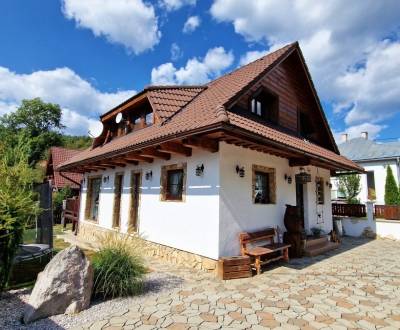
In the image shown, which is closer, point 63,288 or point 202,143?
point 63,288

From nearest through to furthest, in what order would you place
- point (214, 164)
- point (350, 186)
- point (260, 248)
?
point (214, 164)
point (260, 248)
point (350, 186)

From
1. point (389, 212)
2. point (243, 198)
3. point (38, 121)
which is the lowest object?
point (389, 212)

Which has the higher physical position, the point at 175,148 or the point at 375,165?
the point at 375,165

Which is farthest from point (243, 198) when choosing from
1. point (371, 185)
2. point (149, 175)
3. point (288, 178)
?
point (371, 185)

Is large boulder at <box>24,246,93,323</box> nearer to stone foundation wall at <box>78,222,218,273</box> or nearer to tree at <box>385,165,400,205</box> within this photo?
stone foundation wall at <box>78,222,218,273</box>

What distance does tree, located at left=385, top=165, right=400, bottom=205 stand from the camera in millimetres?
17697

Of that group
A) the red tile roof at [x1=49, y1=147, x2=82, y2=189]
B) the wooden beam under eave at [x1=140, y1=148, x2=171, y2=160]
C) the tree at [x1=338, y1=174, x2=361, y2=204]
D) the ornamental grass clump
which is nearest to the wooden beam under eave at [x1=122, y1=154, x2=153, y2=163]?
the wooden beam under eave at [x1=140, y1=148, x2=171, y2=160]

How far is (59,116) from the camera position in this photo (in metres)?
45.2

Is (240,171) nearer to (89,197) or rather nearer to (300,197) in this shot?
(300,197)

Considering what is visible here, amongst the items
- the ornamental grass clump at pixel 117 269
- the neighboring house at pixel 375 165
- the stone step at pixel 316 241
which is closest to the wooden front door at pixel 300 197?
the stone step at pixel 316 241

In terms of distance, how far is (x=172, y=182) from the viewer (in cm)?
775

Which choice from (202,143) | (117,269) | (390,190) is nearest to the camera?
(117,269)

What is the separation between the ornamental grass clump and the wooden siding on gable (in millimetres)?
5044

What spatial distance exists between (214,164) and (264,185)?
2.36m
